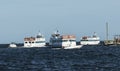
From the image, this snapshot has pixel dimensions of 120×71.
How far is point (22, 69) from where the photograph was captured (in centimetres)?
9100

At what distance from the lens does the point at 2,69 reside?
3578 inches

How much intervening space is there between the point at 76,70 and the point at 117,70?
21.2 feet

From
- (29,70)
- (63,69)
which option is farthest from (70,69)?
(29,70)

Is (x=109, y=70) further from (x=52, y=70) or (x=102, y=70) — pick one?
(x=52, y=70)

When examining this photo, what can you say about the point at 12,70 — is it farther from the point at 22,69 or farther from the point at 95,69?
the point at 95,69

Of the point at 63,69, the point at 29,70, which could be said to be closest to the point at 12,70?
the point at 29,70

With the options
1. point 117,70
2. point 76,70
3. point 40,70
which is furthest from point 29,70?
point 117,70

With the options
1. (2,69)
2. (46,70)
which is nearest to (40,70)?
(46,70)

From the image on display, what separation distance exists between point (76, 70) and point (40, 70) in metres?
5.68

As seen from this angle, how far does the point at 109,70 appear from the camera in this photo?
86.2 meters

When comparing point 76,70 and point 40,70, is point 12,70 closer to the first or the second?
point 40,70

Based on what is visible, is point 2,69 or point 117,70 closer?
point 117,70

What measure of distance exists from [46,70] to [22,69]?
16.5 ft

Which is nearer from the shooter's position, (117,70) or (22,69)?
(117,70)
